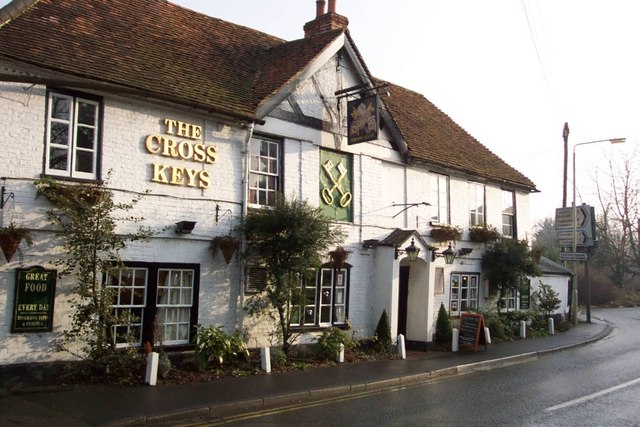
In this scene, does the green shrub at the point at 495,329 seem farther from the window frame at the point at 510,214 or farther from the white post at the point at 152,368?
the white post at the point at 152,368

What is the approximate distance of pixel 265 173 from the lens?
45.8ft

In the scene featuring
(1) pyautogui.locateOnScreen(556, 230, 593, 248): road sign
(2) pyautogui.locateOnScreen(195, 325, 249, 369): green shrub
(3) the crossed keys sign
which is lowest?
(2) pyautogui.locateOnScreen(195, 325, 249, 369): green shrub

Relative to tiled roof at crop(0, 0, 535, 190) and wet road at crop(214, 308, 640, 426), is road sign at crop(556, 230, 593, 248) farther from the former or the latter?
wet road at crop(214, 308, 640, 426)

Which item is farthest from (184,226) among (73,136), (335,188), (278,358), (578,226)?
(578,226)

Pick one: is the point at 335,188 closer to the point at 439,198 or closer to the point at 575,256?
the point at 439,198

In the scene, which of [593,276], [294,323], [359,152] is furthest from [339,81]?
[593,276]

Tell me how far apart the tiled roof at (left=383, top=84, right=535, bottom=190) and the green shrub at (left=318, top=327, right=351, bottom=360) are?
617 centimetres

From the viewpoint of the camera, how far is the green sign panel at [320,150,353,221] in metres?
15.2

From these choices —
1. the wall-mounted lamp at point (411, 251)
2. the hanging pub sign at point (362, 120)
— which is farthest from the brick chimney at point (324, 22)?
the wall-mounted lamp at point (411, 251)

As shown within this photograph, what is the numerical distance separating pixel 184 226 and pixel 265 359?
10.8ft

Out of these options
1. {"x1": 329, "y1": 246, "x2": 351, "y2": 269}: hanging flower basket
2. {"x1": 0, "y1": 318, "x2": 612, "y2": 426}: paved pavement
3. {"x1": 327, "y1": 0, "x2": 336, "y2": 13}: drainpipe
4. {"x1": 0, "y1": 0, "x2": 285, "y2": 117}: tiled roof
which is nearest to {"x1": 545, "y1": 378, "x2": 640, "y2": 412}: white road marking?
{"x1": 0, "y1": 318, "x2": 612, "y2": 426}: paved pavement

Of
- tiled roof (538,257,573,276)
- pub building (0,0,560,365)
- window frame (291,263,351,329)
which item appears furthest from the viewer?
tiled roof (538,257,573,276)

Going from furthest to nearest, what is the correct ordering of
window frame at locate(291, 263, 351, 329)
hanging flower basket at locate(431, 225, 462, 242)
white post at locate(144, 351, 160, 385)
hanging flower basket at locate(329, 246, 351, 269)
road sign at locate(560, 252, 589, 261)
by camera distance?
1. road sign at locate(560, 252, 589, 261)
2. hanging flower basket at locate(431, 225, 462, 242)
3. hanging flower basket at locate(329, 246, 351, 269)
4. window frame at locate(291, 263, 351, 329)
5. white post at locate(144, 351, 160, 385)

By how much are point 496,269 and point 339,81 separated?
30.0ft
